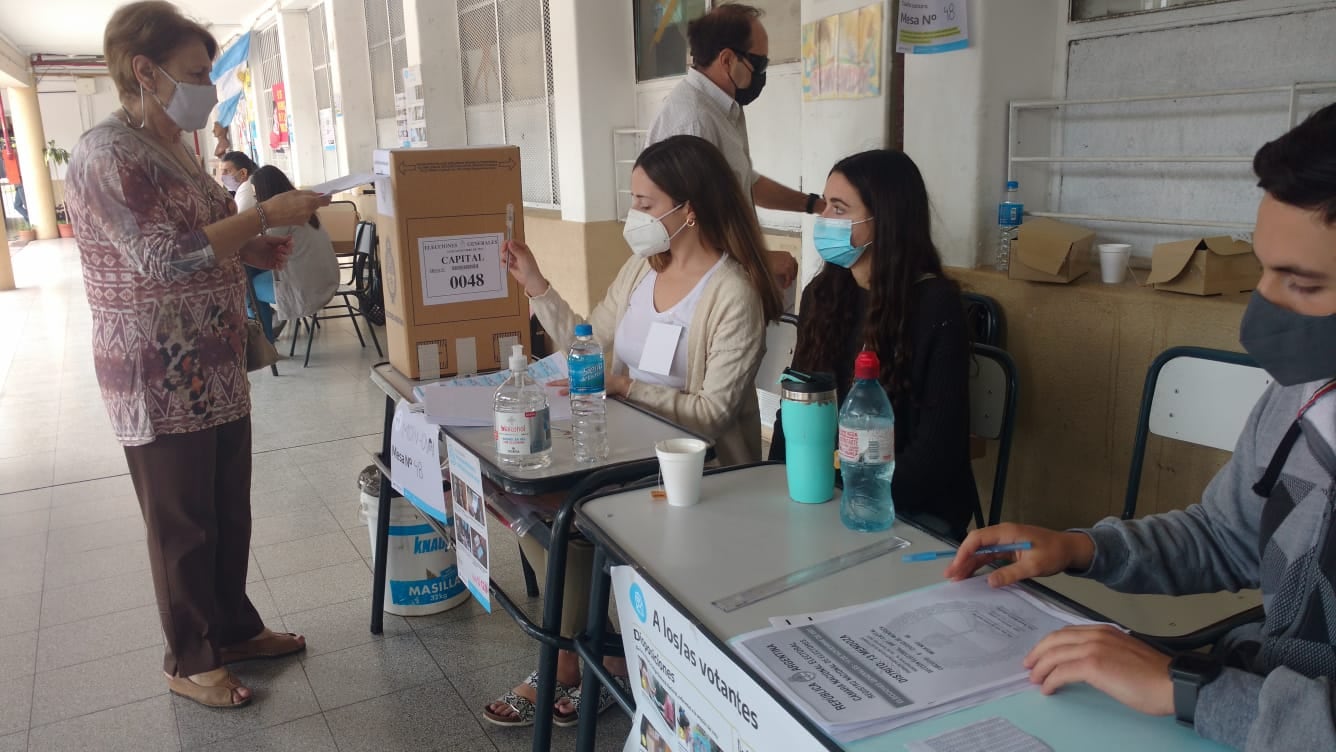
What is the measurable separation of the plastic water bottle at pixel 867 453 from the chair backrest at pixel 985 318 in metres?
1.12

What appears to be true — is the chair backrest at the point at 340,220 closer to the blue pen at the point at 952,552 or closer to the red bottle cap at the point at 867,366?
the red bottle cap at the point at 867,366

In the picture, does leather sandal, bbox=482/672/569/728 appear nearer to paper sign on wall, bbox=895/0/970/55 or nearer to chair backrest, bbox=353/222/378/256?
paper sign on wall, bbox=895/0/970/55

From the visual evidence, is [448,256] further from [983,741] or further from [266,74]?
[266,74]

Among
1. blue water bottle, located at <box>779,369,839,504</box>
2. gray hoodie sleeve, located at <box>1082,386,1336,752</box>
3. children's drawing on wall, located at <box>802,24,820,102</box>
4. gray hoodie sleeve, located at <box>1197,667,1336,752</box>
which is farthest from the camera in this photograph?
children's drawing on wall, located at <box>802,24,820,102</box>

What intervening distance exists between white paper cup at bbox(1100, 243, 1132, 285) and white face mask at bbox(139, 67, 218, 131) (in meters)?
2.13

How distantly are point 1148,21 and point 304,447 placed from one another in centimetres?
372

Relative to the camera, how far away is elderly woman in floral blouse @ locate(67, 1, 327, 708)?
2025mm

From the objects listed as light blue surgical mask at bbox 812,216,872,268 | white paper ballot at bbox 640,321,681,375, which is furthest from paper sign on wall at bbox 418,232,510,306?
light blue surgical mask at bbox 812,216,872,268

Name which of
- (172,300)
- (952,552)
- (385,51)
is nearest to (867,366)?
(952,552)

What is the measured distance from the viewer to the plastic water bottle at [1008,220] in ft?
8.14

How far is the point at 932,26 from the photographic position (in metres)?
2.51

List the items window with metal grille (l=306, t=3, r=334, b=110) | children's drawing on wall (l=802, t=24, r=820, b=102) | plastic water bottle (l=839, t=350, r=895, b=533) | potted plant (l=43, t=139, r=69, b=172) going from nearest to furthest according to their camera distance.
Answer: plastic water bottle (l=839, t=350, r=895, b=533) < children's drawing on wall (l=802, t=24, r=820, b=102) < window with metal grille (l=306, t=3, r=334, b=110) < potted plant (l=43, t=139, r=69, b=172)

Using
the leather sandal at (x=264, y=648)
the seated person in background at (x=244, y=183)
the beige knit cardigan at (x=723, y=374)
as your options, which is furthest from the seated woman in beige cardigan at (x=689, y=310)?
the seated person in background at (x=244, y=183)

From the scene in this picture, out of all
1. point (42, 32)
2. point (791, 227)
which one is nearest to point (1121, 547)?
point (791, 227)
